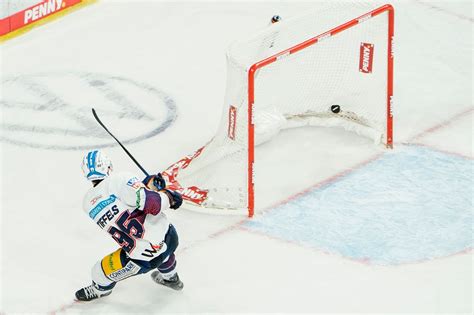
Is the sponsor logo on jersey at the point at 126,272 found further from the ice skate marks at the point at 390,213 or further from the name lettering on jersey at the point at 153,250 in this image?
the ice skate marks at the point at 390,213

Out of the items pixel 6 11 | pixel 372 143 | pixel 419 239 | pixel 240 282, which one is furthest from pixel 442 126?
pixel 6 11

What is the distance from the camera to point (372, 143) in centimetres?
1035

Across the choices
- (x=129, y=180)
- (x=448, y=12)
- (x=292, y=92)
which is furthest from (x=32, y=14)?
(x=129, y=180)

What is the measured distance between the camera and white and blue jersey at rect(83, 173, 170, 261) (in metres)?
7.85

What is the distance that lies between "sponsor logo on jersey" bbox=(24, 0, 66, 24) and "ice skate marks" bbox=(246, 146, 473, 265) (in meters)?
4.10

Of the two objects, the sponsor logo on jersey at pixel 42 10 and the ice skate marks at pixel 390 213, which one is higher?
the ice skate marks at pixel 390 213

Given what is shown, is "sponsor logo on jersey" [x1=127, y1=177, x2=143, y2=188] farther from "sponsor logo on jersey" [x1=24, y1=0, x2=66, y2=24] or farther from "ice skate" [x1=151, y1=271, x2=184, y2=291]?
"sponsor logo on jersey" [x1=24, y1=0, x2=66, y2=24]

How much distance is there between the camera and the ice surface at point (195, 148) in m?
8.46

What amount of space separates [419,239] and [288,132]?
1.87 metres

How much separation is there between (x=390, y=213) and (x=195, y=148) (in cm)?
177

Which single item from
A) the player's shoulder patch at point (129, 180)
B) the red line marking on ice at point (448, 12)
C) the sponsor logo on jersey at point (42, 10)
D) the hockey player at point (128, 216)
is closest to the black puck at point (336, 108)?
the red line marking on ice at point (448, 12)

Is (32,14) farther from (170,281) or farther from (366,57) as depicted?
(170,281)

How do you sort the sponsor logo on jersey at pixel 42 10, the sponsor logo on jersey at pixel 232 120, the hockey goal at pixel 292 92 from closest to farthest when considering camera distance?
the sponsor logo on jersey at pixel 232 120 → the hockey goal at pixel 292 92 → the sponsor logo on jersey at pixel 42 10

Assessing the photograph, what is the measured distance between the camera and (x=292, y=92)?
34.3 ft
